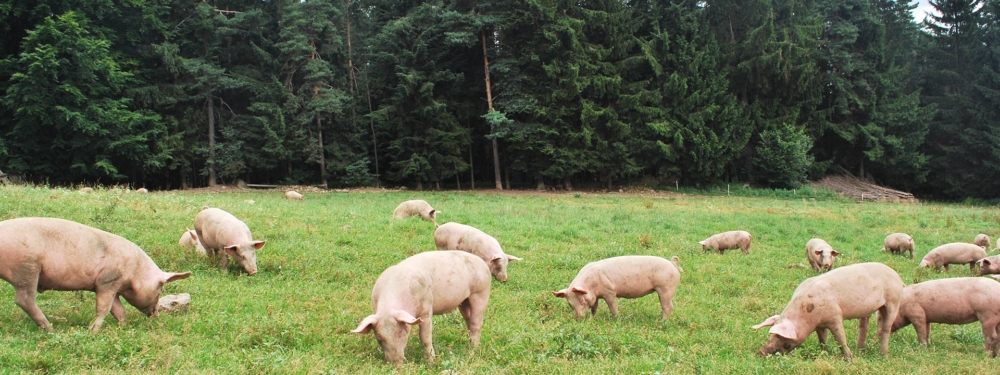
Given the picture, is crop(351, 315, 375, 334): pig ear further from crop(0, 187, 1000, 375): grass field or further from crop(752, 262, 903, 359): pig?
crop(752, 262, 903, 359): pig

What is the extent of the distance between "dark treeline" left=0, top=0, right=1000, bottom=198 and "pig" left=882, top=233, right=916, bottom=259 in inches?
869

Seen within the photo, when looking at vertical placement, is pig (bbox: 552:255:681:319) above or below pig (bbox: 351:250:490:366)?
below

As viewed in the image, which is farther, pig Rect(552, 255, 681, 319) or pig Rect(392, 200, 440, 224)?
pig Rect(392, 200, 440, 224)

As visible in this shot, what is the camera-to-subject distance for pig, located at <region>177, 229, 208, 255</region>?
12127 mm

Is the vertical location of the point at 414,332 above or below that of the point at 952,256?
above

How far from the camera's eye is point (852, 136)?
146 ft

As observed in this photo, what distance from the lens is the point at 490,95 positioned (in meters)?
38.8

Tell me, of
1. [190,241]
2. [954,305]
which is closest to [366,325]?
[954,305]

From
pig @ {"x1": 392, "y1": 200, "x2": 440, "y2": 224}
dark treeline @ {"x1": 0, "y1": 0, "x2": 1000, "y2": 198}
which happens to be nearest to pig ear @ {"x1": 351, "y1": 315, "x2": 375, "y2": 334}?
pig @ {"x1": 392, "y1": 200, "x2": 440, "y2": 224}

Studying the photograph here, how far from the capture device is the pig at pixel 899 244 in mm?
15742

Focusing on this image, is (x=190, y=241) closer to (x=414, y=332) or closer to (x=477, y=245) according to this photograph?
(x=477, y=245)

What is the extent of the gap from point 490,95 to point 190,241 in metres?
27.9

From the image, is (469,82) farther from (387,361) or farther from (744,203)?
(387,361)

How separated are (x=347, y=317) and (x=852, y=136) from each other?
46.0 metres
